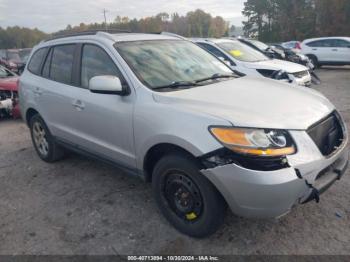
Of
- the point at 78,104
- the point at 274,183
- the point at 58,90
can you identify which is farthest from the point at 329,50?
the point at 274,183

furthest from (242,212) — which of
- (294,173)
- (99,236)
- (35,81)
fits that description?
(35,81)

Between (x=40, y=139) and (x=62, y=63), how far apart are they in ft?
4.63

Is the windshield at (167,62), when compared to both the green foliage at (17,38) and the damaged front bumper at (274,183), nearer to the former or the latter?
the damaged front bumper at (274,183)

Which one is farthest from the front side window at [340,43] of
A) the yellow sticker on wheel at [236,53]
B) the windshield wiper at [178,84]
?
the windshield wiper at [178,84]

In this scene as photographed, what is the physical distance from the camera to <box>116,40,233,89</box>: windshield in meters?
3.22

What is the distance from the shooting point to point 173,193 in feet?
9.84

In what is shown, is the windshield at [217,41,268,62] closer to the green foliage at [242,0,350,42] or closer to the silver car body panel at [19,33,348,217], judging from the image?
the silver car body panel at [19,33,348,217]

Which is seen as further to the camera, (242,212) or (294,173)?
(242,212)

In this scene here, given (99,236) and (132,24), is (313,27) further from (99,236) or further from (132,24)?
(132,24)

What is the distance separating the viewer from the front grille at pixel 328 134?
269 centimetres

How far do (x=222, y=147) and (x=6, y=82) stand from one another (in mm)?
7141

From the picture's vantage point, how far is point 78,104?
3723 mm

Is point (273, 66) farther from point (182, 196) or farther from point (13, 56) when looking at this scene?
point (13, 56)

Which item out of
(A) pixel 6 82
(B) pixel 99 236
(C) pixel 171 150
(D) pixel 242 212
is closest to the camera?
(D) pixel 242 212
